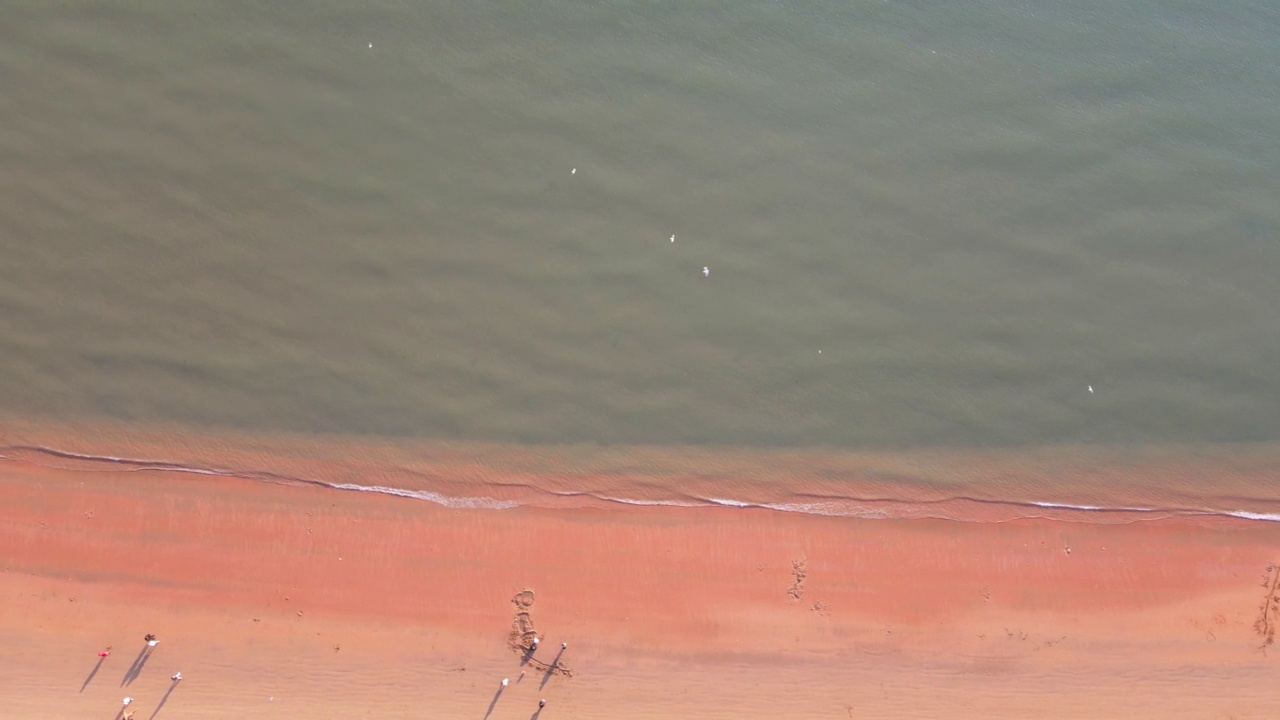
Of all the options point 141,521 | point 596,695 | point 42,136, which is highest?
point 42,136

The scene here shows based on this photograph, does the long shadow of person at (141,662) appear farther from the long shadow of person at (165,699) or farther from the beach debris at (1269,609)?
the beach debris at (1269,609)

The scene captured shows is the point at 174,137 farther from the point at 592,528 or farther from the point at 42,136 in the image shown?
the point at 592,528

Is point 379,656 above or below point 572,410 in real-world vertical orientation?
below

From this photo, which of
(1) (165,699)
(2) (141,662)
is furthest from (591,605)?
(2) (141,662)

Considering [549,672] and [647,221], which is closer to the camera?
[549,672]

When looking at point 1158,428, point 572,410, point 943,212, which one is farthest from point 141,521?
point 1158,428

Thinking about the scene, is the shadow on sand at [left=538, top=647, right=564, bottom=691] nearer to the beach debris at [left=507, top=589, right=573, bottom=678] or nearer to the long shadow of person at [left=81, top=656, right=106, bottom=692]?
the beach debris at [left=507, top=589, right=573, bottom=678]

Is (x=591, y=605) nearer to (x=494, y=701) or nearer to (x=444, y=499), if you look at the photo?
(x=494, y=701)
